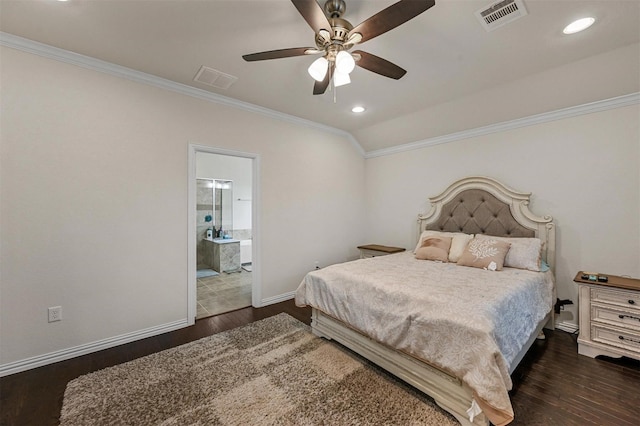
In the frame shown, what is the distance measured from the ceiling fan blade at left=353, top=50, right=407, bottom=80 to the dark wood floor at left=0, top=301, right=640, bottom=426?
238 centimetres

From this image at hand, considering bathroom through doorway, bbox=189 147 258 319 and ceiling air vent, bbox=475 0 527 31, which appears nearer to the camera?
ceiling air vent, bbox=475 0 527 31

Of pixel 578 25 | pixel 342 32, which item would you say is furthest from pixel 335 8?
pixel 578 25

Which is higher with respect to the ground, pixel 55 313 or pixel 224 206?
pixel 224 206

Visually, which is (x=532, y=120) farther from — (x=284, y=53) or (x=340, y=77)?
(x=284, y=53)

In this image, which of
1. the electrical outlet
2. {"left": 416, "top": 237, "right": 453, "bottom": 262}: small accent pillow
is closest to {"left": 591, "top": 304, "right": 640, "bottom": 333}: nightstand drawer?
{"left": 416, "top": 237, "right": 453, "bottom": 262}: small accent pillow

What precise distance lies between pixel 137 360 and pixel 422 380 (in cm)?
226

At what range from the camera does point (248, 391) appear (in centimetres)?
182

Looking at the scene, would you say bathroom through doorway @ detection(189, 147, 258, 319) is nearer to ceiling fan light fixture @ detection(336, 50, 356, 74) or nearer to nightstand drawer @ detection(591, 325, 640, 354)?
ceiling fan light fixture @ detection(336, 50, 356, 74)

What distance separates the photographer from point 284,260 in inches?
143

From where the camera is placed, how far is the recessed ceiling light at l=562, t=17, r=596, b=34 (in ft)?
5.89

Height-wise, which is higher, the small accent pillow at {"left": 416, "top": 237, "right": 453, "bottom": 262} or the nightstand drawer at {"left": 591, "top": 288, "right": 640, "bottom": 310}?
the small accent pillow at {"left": 416, "top": 237, "right": 453, "bottom": 262}

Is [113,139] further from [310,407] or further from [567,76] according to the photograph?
[567,76]

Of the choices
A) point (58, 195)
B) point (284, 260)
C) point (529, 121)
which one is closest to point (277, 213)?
point (284, 260)

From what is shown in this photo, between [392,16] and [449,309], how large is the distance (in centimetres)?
172
